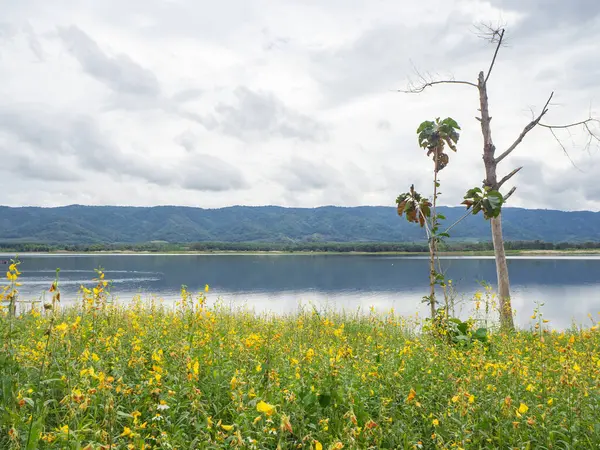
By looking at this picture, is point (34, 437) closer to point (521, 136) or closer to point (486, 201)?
point (486, 201)

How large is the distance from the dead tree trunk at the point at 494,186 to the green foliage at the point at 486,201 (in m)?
2.05

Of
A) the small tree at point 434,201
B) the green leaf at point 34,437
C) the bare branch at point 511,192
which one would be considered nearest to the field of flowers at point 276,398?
the green leaf at point 34,437

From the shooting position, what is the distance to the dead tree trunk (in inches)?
444

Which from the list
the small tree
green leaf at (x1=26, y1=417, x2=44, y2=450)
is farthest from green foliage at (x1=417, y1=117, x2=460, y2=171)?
green leaf at (x1=26, y1=417, x2=44, y2=450)

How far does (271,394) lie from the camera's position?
4238 mm

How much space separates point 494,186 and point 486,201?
269 centimetres

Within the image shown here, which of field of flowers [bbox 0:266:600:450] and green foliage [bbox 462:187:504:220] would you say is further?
green foliage [bbox 462:187:504:220]

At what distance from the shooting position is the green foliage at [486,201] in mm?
9195

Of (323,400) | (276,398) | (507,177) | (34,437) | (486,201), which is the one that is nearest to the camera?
(34,437)

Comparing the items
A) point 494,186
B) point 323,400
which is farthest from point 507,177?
point 323,400

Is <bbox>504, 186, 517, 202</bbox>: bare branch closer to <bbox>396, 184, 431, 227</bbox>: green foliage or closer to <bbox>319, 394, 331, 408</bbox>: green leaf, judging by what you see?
<bbox>396, 184, 431, 227</bbox>: green foliage

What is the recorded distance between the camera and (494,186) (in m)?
11.6

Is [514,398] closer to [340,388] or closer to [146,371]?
[340,388]

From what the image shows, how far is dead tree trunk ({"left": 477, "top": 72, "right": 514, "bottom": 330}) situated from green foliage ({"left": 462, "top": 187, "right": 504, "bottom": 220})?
2.05 metres
